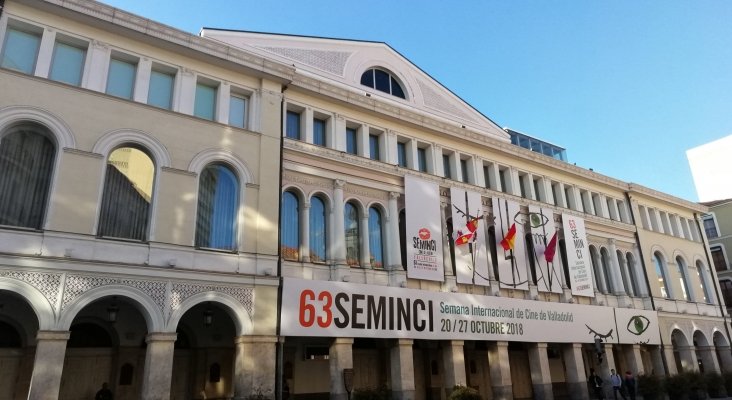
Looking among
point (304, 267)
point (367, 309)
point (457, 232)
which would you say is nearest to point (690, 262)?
point (457, 232)

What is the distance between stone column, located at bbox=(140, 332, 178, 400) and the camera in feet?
47.9

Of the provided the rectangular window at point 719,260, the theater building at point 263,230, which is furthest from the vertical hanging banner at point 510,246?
the rectangular window at point 719,260

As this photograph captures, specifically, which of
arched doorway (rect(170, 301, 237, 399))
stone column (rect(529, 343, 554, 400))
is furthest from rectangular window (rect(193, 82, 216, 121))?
stone column (rect(529, 343, 554, 400))

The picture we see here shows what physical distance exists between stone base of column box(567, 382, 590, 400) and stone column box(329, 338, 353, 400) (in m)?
12.7

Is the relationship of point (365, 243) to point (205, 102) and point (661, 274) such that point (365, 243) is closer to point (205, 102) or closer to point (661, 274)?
point (205, 102)

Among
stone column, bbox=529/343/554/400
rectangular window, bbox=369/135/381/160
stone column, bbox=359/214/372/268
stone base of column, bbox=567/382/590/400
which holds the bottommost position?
stone base of column, bbox=567/382/590/400

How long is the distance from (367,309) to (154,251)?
25.3 feet

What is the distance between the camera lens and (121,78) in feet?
56.1

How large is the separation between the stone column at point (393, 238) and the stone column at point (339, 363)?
3.95 metres

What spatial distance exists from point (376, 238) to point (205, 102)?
28.0ft

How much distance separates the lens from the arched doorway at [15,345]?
15.6m

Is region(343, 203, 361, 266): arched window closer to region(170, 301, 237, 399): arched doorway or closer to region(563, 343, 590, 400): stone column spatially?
region(170, 301, 237, 399): arched doorway

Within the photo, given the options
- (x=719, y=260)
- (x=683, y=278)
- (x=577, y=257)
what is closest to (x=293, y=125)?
(x=577, y=257)

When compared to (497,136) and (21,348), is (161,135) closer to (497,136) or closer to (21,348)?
(21,348)
